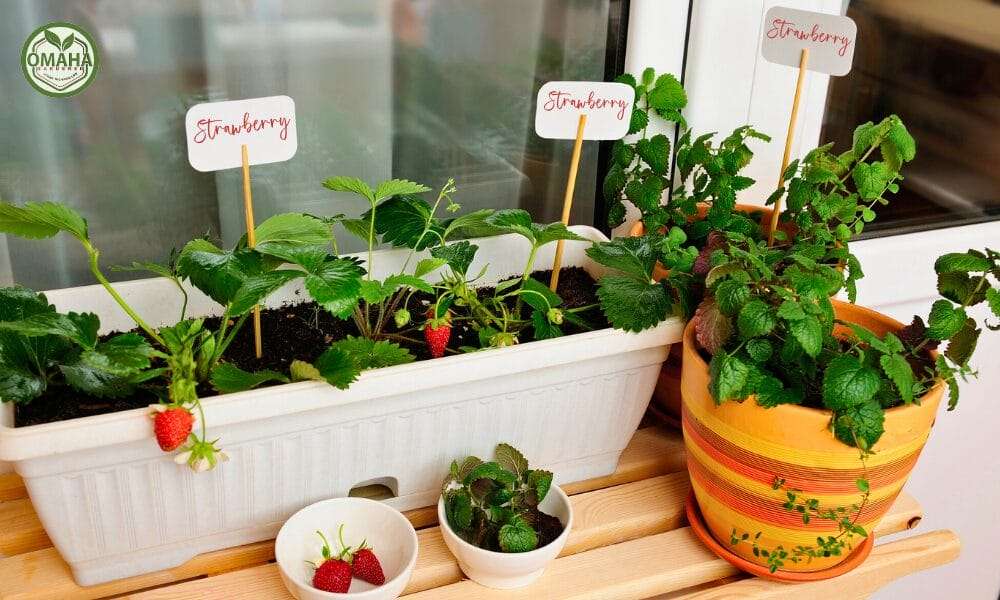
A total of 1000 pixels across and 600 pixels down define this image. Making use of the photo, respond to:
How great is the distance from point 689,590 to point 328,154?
73 cm

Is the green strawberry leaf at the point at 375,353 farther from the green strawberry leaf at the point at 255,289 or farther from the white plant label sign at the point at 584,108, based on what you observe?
the white plant label sign at the point at 584,108

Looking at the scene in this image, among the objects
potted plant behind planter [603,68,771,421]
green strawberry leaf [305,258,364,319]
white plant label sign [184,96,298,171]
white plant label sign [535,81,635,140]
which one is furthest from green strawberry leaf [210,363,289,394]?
potted plant behind planter [603,68,771,421]

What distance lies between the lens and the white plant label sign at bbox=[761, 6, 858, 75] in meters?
1.16

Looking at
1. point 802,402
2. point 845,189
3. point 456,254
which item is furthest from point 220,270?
point 845,189

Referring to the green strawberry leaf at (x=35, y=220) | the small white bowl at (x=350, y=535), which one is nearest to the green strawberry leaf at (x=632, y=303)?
the small white bowl at (x=350, y=535)

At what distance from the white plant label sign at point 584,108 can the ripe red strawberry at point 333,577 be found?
54 centimetres

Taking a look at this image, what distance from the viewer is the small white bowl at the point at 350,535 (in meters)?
0.97

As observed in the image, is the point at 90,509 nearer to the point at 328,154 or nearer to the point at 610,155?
the point at 328,154

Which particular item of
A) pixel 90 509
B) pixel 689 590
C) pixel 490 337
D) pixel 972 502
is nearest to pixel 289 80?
pixel 490 337

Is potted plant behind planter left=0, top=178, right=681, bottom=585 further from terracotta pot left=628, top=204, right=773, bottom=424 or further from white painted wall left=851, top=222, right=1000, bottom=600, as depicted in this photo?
white painted wall left=851, top=222, right=1000, bottom=600

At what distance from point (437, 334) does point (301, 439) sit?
18 cm

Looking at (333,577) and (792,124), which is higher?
(792,124)

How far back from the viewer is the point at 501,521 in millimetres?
997

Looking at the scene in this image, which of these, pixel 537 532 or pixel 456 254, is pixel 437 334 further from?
pixel 537 532
